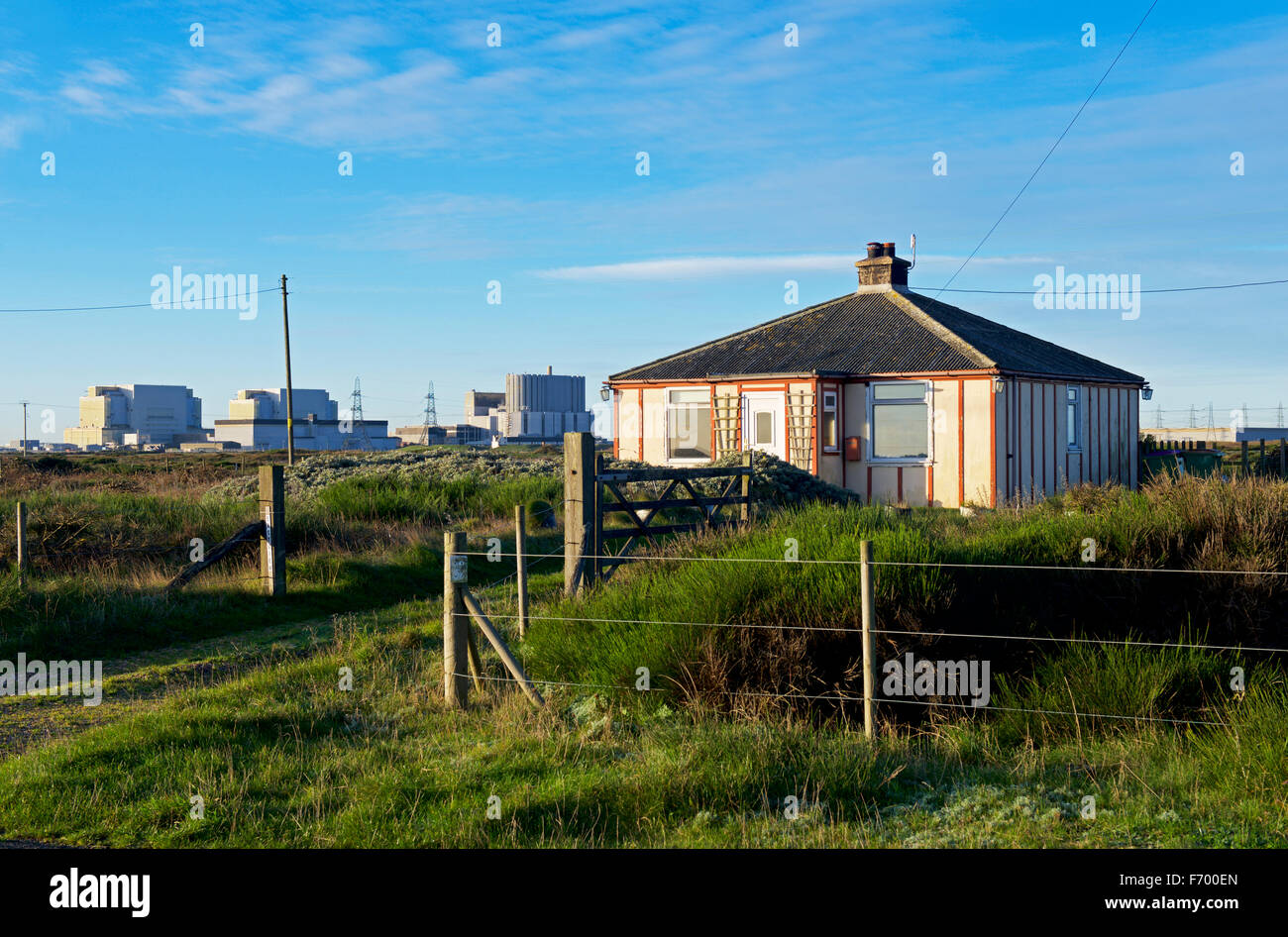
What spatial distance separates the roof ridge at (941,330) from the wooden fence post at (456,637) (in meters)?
17.6

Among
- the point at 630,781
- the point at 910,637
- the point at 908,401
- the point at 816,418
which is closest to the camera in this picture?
the point at 630,781

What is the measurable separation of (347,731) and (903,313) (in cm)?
2337

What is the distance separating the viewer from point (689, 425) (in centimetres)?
2792

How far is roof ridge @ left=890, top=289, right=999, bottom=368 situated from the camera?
24.1 metres

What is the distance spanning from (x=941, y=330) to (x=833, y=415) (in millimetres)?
3650

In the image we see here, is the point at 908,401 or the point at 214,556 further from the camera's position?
the point at 908,401

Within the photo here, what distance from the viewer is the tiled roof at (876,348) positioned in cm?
2527

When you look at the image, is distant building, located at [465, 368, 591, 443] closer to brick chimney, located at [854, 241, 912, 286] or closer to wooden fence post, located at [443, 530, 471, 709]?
brick chimney, located at [854, 241, 912, 286]

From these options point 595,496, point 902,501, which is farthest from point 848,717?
point 902,501

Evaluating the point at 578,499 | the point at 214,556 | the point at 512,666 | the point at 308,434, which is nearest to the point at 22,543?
the point at 214,556

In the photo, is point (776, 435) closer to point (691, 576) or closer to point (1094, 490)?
point (1094, 490)

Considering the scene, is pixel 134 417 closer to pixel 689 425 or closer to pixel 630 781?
pixel 689 425

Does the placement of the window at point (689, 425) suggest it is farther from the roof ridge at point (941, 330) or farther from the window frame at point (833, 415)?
the roof ridge at point (941, 330)
